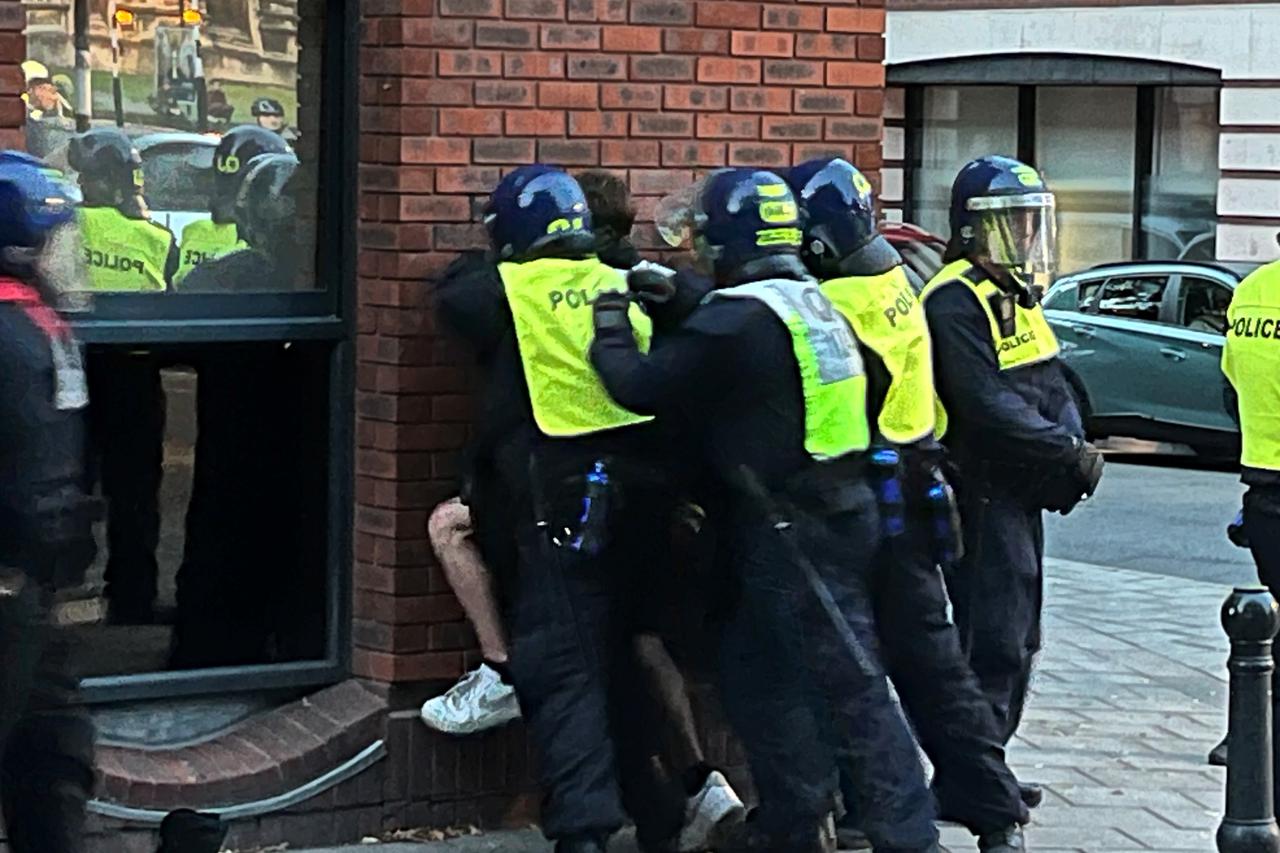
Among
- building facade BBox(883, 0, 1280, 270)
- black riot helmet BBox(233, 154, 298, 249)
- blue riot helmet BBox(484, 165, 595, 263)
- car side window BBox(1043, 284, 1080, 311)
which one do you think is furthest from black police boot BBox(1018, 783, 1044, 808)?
building facade BBox(883, 0, 1280, 270)

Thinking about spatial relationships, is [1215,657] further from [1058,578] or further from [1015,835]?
[1015,835]

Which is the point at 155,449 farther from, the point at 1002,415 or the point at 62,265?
the point at 1002,415

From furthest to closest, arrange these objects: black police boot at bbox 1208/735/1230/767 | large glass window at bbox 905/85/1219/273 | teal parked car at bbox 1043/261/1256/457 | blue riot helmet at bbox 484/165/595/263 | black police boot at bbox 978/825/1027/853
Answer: large glass window at bbox 905/85/1219/273, teal parked car at bbox 1043/261/1256/457, black police boot at bbox 1208/735/1230/767, black police boot at bbox 978/825/1027/853, blue riot helmet at bbox 484/165/595/263

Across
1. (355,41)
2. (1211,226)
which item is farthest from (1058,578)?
(1211,226)

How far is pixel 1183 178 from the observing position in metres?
24.6

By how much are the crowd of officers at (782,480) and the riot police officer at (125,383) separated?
84 centimetres

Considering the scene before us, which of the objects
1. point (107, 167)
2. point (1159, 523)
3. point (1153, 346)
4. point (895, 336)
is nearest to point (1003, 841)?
point (895, 336)

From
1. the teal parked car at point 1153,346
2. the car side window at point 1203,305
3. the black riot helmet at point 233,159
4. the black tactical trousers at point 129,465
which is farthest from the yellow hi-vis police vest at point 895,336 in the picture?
the car side window at point 1203,305

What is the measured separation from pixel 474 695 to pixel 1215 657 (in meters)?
4.38

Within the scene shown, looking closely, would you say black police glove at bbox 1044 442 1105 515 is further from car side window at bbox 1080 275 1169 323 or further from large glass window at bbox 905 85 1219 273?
large glass window at bbox 905 85 1219 273

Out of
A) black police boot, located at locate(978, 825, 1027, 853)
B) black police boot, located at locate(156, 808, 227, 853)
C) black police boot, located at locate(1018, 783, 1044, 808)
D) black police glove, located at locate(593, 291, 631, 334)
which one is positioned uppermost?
black police glove, located at locate(593, 291, 631, 334)

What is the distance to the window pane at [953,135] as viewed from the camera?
26.1 metres

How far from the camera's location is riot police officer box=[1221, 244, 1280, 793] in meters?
7.00

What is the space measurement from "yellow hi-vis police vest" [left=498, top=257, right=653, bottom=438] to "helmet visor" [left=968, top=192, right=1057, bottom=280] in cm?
125
